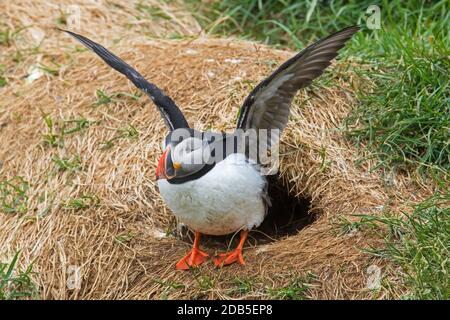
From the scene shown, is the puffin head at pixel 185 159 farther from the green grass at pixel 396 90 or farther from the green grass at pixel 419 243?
the green grass at pixel 419 243

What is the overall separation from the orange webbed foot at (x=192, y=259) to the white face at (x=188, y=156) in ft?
1.92

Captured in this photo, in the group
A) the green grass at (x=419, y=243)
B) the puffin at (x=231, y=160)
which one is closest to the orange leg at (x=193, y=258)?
the puffin at (x=231, y=160)

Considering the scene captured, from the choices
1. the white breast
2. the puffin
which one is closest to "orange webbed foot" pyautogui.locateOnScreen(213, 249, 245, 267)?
the puffin

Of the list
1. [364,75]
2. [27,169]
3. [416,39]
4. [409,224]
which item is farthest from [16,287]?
[416,39]

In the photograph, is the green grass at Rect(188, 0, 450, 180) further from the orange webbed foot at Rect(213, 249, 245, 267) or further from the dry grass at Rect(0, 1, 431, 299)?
the orange webbed foot at Rect(213, 249, 245, 267)

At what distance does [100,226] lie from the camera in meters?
4.83

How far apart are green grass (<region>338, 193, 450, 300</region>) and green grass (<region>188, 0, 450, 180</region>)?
0.46 metres

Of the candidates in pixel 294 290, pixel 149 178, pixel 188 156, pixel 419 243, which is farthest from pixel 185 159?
pixel 419 243

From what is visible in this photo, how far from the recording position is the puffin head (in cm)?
414

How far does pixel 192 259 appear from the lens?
4520 millimetres

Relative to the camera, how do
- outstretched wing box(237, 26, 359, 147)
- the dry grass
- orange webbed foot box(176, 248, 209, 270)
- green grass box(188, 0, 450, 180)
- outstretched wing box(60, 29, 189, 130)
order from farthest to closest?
green grass box(188, 0, 450, 180), outstretched wing box(60, 29, 189, 130), orange webbed foot box(176, 248, 209, 270), the dry grass, outstretched wing box(237, 26, 359, 147)

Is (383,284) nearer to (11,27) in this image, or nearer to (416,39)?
(416,39)

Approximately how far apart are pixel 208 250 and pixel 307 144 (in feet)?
2.98

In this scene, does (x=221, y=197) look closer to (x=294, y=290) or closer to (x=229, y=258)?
(x=229, y=258)
